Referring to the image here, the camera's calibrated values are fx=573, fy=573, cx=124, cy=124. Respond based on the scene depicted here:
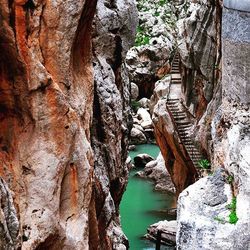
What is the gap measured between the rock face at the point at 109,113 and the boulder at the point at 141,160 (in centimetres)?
1451

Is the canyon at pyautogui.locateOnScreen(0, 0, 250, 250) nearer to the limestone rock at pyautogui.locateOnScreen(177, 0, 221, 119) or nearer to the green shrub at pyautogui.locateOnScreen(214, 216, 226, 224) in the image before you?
the green shrub at pyautogui.locateOnScreen(214, 216, 226, 224)

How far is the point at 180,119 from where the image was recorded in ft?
64.0

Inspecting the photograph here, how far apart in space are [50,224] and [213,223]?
98.3 inches

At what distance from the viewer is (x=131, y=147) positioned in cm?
3244

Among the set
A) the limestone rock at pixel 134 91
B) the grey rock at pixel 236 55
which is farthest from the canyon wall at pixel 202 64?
the limestone rock at pixel 134 91

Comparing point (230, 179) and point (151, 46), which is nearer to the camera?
point (230, 179)

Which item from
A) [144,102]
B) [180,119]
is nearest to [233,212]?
[180,119]

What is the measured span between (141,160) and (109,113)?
1671cm

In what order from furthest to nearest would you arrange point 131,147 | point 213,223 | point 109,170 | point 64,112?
point 131,147
point 109,170
point 64,112
point 213,223

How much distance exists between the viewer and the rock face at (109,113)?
41.9 ft

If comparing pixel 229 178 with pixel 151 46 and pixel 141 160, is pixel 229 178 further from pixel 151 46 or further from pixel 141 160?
pixel 151 46

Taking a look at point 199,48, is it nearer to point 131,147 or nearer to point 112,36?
point 112,36

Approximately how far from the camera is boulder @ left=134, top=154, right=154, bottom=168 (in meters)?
29.9

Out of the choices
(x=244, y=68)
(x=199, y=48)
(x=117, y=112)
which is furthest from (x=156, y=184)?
(x=244, y=68)
